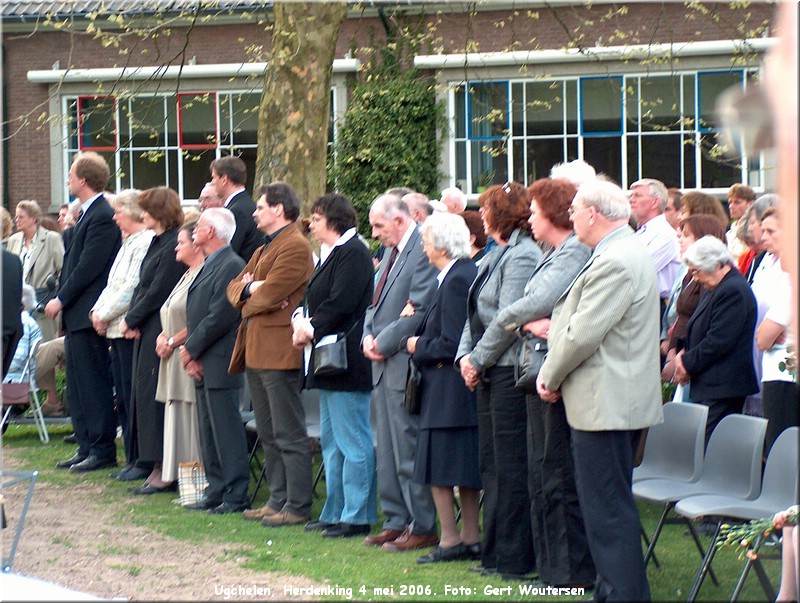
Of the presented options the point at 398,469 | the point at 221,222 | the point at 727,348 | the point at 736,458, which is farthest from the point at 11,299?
the point at 736,458

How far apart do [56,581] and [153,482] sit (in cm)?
255

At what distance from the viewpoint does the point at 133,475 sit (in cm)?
945

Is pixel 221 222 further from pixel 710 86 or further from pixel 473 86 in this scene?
pixel 710 86

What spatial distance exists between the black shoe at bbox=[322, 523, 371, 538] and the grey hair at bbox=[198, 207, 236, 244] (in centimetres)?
227

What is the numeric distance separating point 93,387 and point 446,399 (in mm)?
4339

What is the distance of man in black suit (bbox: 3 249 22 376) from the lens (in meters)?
9.70

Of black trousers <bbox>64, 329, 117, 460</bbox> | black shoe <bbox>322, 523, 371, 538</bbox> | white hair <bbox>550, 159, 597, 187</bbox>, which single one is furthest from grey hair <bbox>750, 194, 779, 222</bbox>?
black trousers <bbox>64, 329, 117, 460</bbox>

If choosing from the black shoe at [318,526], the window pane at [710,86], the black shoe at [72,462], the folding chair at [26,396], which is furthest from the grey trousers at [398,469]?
the window pane at [710,86]

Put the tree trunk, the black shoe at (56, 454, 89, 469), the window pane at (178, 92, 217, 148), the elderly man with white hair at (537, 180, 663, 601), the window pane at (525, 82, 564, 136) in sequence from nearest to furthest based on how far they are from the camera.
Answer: the elderly man with white hair at (537, 180, 663, 601)
the black shoe at (56, 454, 89, 469)
the tree trunk
the window pane at (525, 82, 564, 136)
the window pane at (178, 92, 217, 148)

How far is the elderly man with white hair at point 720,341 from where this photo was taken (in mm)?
7312

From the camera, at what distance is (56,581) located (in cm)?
649

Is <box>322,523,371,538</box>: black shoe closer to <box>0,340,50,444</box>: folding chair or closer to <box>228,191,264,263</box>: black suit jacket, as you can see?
<box>228,191,264,263</box>: black suit jacket

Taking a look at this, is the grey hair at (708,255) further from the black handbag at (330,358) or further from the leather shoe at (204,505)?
the leather shoe at (204,505)

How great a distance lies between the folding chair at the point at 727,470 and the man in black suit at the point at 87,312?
5315 millimetres
